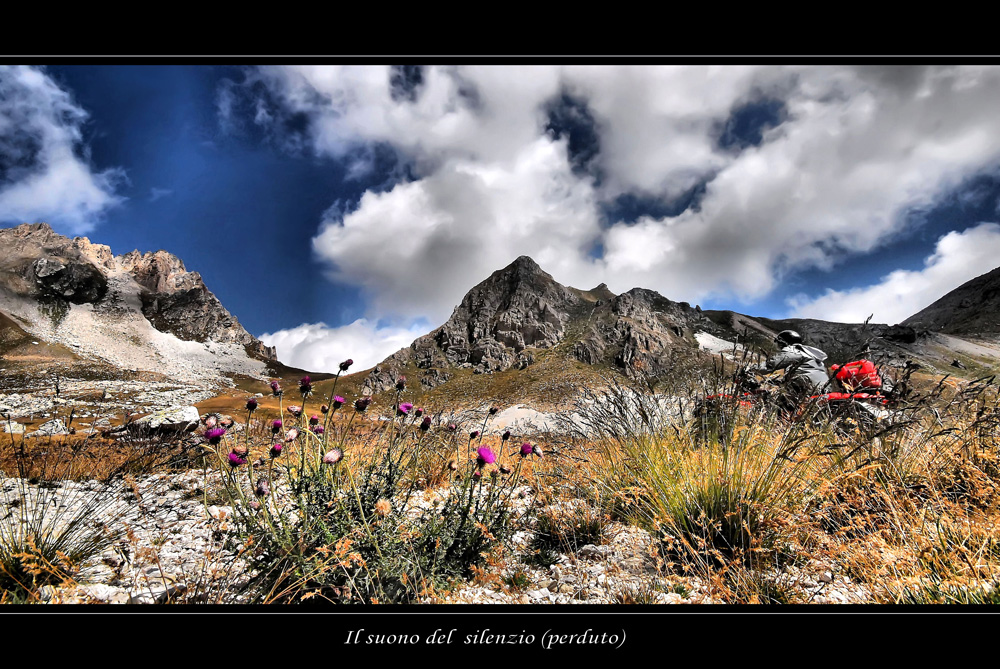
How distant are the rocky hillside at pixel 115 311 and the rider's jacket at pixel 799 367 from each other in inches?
4998

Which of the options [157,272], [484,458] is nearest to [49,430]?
[484,458]

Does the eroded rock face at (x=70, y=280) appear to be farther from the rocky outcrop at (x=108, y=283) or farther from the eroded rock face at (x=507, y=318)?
the eroded rock face at (x=507, y=318)

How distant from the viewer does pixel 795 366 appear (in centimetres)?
274

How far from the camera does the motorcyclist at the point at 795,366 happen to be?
302cm

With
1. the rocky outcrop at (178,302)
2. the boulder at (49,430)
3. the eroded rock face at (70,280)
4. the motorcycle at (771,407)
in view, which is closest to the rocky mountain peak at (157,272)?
the rocky outcrop at (178,302)

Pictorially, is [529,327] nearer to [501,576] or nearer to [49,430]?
[49,430]

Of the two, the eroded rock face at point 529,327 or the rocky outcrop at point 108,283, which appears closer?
the eroded rock face at point 529,327

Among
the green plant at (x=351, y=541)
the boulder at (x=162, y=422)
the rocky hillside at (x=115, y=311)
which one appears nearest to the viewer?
the green plant at (x=351, y=541)
